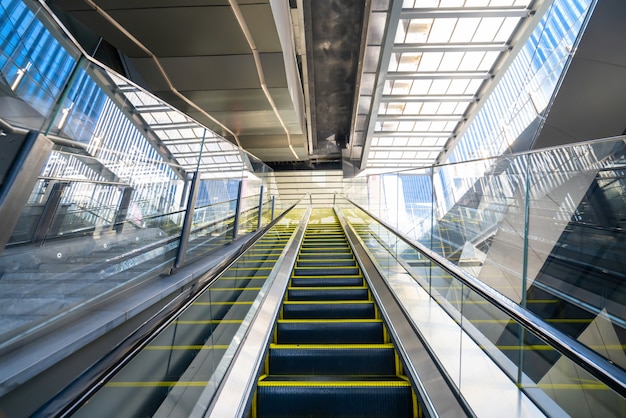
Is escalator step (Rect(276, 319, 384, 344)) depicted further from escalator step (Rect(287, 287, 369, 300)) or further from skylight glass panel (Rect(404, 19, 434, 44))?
skylight glass panel (Rect(404, 19, 434, 44))

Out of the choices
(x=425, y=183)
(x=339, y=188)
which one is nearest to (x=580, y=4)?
(x=425, y=183)

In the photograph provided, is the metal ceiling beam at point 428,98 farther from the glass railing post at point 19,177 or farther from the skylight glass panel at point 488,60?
the glass railing post at point 19,177

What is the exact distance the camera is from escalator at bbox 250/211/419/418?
197 centimetres

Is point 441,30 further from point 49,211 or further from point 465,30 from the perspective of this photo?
point 49,211

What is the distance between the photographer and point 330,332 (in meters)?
2.74

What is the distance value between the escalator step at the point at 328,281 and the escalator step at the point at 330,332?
3.93ft

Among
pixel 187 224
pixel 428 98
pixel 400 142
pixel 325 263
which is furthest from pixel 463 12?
pixel 187 224

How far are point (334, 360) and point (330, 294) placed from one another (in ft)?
4.15

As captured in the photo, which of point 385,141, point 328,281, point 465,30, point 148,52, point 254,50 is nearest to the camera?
point 328,281

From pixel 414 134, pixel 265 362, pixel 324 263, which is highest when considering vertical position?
pixel 414 134

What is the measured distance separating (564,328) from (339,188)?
699 inches

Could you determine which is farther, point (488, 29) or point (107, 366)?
point (488, 29)

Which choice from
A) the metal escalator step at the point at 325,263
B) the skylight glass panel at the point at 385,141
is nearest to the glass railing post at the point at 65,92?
the metal escalator step at the point at 325,263

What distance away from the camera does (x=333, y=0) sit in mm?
7723
